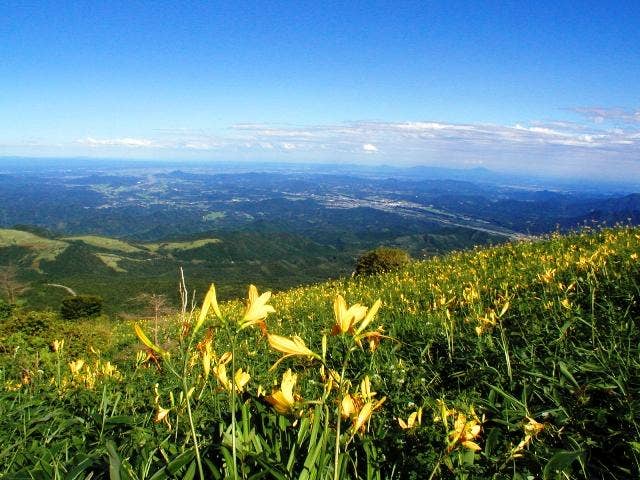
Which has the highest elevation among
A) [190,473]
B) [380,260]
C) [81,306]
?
[190,473]

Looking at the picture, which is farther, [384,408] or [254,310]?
[384,408]

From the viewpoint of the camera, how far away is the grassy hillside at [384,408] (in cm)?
150

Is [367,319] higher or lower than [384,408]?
higher

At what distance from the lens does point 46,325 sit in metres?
15.8

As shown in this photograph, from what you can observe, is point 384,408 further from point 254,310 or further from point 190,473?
point 254,310

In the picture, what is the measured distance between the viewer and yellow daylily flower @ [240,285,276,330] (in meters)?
1.25

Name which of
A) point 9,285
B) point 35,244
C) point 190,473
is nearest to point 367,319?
point 190,473

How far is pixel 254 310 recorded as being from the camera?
4.27 feet

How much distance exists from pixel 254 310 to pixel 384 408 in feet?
5.87

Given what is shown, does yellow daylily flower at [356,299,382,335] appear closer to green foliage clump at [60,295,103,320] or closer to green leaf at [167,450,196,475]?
green leaf at [167,450,196,475]

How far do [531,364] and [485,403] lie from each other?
692 mm

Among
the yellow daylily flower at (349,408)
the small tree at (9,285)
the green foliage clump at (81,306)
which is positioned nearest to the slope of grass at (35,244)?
the small tree at (9,285)

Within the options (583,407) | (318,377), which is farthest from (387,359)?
(583,407)

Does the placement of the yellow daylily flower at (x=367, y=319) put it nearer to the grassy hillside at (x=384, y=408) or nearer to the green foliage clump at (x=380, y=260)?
the grassy hillside at (x=384, y=408)
